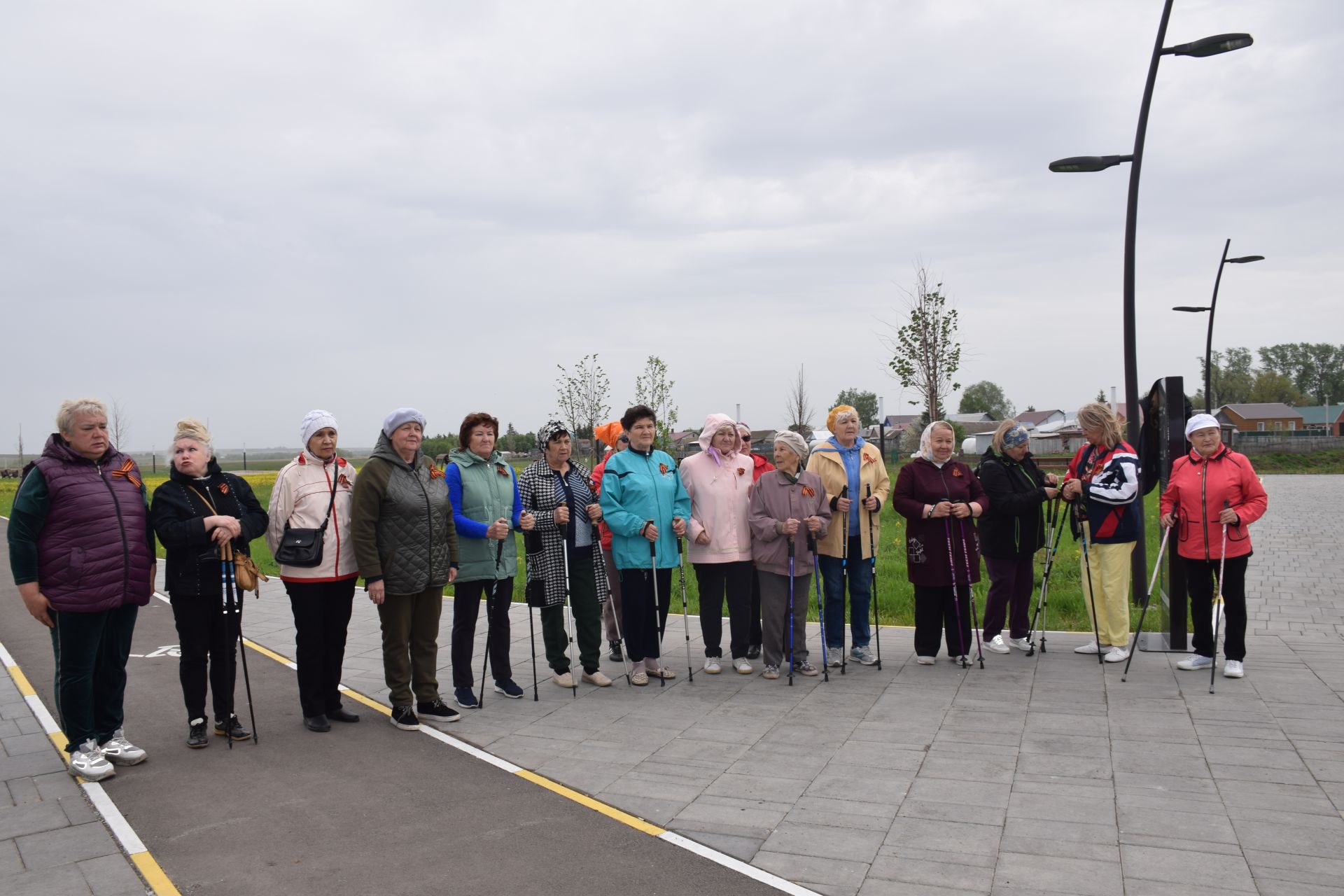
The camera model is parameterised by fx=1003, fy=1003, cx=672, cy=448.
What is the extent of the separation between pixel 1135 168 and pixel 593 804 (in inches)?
344

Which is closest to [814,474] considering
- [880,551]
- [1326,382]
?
[880,551]

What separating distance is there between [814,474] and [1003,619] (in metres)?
2.17

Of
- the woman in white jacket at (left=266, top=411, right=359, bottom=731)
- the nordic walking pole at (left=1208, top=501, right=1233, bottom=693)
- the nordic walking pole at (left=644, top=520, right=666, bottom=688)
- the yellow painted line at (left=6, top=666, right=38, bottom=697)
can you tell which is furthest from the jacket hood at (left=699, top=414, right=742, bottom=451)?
the yellow painted line at (left=6, top=666, right=38, bottom=697)

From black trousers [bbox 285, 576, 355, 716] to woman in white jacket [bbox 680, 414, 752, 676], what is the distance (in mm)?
2546

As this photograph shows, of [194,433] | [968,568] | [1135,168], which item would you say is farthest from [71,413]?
[1135,168]

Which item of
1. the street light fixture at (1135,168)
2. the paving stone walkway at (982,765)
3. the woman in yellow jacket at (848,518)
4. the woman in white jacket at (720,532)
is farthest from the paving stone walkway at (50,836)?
the street light fixture at (1135,168)

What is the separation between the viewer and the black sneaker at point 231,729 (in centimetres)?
619

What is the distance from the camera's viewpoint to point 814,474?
7621 millimetres

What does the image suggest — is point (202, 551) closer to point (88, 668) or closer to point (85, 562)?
point (85, 562)

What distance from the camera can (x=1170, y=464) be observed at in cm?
826

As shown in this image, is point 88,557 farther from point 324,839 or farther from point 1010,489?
point 1010,489

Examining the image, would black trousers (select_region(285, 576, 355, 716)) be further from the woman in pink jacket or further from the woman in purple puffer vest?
the woman in pink jacket

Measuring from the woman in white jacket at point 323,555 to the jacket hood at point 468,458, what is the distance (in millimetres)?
762

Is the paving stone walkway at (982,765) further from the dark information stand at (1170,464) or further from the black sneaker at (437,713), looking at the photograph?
the dark information stand at (1170,464)
